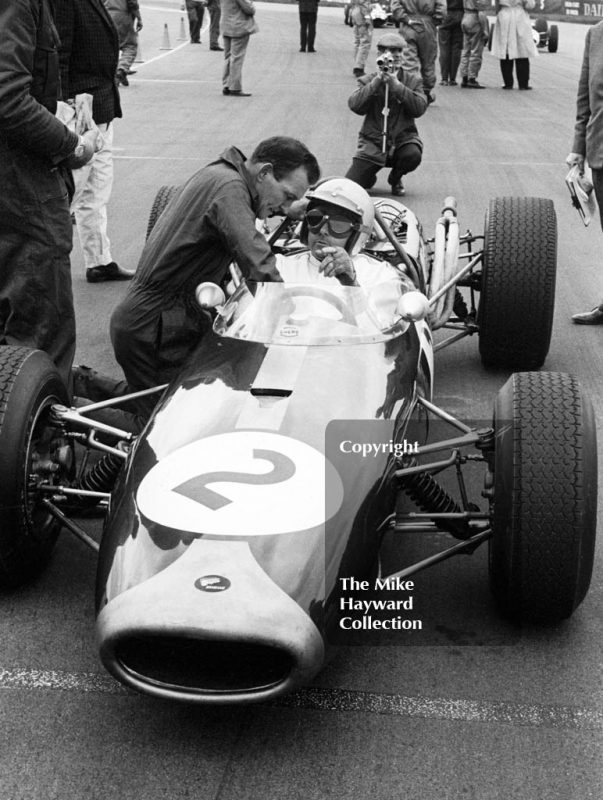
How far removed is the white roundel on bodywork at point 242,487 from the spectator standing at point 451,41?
51.1ft

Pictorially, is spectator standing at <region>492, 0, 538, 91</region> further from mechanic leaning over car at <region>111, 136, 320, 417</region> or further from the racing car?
the racing car

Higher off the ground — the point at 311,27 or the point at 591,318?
the point at 591,318

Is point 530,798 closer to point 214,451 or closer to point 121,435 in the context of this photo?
point 214,451

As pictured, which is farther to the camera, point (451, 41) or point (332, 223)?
point (451, 41)

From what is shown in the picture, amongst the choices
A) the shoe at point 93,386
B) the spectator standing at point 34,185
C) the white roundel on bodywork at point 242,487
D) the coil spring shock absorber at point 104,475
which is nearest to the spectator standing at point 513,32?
the spectator standing at point 34,185

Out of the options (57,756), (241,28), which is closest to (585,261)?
(57,756)

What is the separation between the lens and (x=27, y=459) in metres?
3.70

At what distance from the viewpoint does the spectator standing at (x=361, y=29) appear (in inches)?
745

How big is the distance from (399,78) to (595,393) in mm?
5805

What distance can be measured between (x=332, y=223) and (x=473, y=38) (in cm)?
1431

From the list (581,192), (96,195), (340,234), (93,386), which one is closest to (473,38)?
(581,192)

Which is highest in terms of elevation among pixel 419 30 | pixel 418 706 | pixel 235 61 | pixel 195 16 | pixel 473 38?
pixel 418 706

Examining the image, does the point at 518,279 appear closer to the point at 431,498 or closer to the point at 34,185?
the point at 431,498

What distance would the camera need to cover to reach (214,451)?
3377mm
